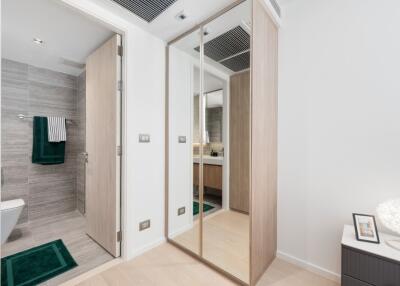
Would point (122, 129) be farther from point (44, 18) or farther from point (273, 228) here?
point (273, 228)

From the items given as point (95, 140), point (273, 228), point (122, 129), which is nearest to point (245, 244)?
point (273, 228)

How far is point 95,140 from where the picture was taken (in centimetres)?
221

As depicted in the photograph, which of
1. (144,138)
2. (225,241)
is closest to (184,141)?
(144,138)

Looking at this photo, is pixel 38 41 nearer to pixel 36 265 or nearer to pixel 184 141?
pixel 184 141

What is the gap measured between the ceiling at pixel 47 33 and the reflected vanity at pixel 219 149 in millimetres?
936

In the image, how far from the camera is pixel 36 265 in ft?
6.04

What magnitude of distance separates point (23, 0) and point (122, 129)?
4.29 ft

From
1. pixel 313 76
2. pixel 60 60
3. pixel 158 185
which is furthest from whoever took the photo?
pixel 60 60

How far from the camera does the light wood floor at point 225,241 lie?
1746 millimetres

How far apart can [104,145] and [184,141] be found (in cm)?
85

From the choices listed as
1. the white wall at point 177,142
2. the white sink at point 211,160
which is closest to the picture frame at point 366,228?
the white sink at point 211,160

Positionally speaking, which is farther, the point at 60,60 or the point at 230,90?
the point at 60,60

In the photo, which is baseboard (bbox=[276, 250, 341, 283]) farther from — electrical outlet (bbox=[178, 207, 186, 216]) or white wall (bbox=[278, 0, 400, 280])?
electrical outlet (bbox=[178, 207, 186, 216])

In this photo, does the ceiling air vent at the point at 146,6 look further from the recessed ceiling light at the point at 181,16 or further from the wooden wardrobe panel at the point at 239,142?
the wooden wardrobe panel at the point at 239,142
